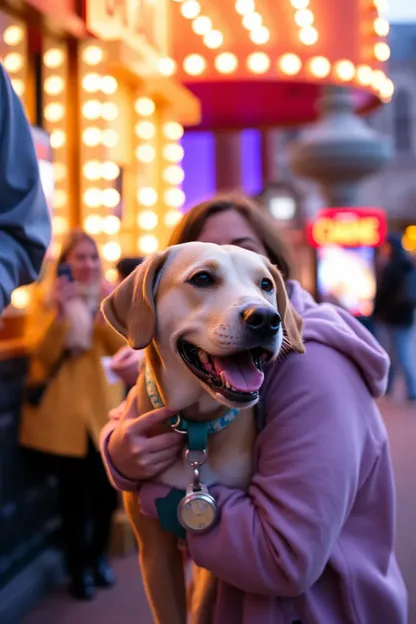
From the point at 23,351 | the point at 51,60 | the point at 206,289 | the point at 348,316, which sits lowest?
the point at 23,351

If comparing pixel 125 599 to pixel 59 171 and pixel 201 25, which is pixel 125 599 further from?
pixel 201 25

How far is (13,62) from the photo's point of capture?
392 centimetres

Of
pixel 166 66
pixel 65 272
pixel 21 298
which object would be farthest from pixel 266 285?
pixel 166 66

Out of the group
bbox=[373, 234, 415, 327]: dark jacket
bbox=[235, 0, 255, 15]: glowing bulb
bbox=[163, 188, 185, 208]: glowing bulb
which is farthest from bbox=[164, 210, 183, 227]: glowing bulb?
bbox=[373, 234, 415, 327]: dark jacket

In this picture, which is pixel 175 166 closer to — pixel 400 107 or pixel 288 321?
pixel 288 321

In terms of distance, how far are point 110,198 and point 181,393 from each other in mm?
→ 3157

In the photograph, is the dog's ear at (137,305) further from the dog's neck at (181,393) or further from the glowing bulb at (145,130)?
the glowing bulb at (145,130)

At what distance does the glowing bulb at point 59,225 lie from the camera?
434 cm

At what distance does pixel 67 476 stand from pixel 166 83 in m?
3.02

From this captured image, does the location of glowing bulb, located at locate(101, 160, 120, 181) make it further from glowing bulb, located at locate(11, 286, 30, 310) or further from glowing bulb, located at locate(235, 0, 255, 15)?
glowing bulb, located at locate(235, 0, 255, 15)

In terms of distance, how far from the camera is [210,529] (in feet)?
5.03

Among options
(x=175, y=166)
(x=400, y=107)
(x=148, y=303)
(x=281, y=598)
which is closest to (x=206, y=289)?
(x=148, y=303)

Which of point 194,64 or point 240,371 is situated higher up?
point 194,64

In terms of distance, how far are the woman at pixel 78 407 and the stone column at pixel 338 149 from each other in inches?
220
